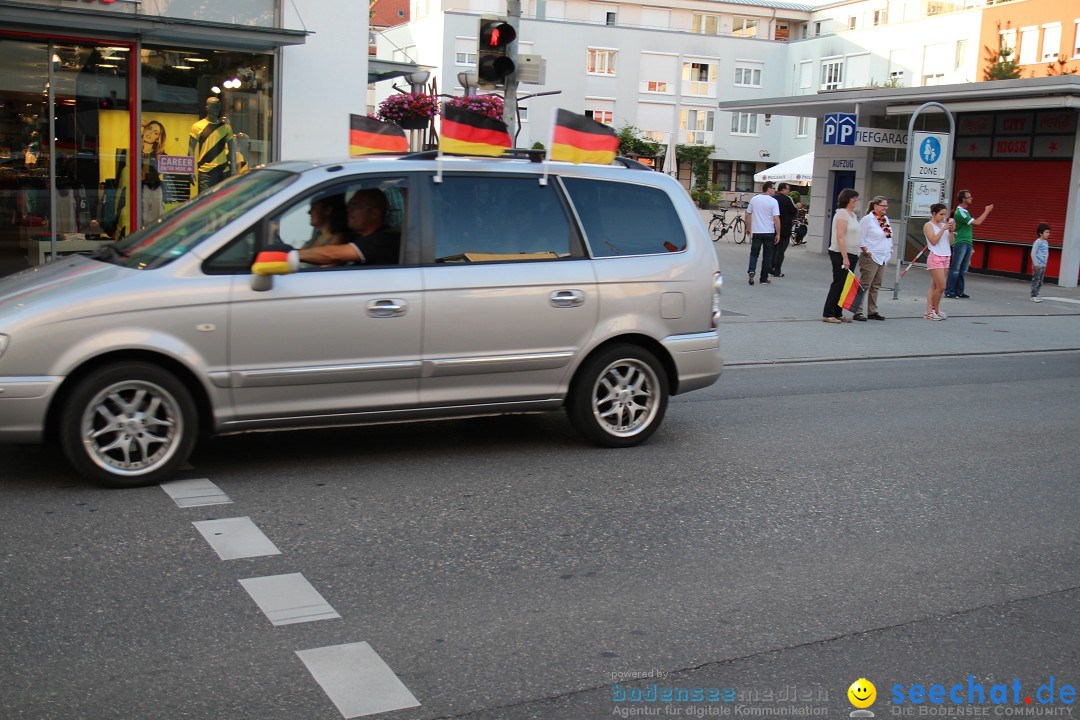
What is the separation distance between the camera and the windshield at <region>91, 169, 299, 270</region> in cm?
632

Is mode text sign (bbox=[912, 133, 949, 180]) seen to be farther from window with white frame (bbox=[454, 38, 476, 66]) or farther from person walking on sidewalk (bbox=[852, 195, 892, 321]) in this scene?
window with white frame (bbox=[454, 38, 476, 66])

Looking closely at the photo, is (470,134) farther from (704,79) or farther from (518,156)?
(704,79)

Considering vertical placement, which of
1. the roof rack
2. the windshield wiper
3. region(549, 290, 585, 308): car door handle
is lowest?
region(549, 290, 585, 308): car door handle

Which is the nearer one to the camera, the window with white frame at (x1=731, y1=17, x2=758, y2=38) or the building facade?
the building facade

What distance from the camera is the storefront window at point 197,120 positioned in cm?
1450

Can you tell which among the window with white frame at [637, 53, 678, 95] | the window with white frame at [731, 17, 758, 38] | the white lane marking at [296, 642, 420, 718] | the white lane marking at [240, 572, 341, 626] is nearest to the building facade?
the white lane marking at [240, 572, 341, 626]

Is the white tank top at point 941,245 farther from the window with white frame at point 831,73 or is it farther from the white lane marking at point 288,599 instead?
the window with white frame at point 831,73

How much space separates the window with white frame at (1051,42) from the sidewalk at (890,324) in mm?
35284

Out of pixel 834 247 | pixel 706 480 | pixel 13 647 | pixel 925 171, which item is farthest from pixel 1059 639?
pixel 925 171

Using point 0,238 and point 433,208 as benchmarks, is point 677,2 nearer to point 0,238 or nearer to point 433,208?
point 0,238

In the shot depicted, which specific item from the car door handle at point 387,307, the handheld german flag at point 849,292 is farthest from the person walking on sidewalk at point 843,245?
Answer: the car door handle at point 387,307

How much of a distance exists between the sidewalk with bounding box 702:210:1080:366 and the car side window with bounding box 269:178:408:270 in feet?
19.2

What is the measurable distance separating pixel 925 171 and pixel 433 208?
12944 millimetres

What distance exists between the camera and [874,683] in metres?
4.11
